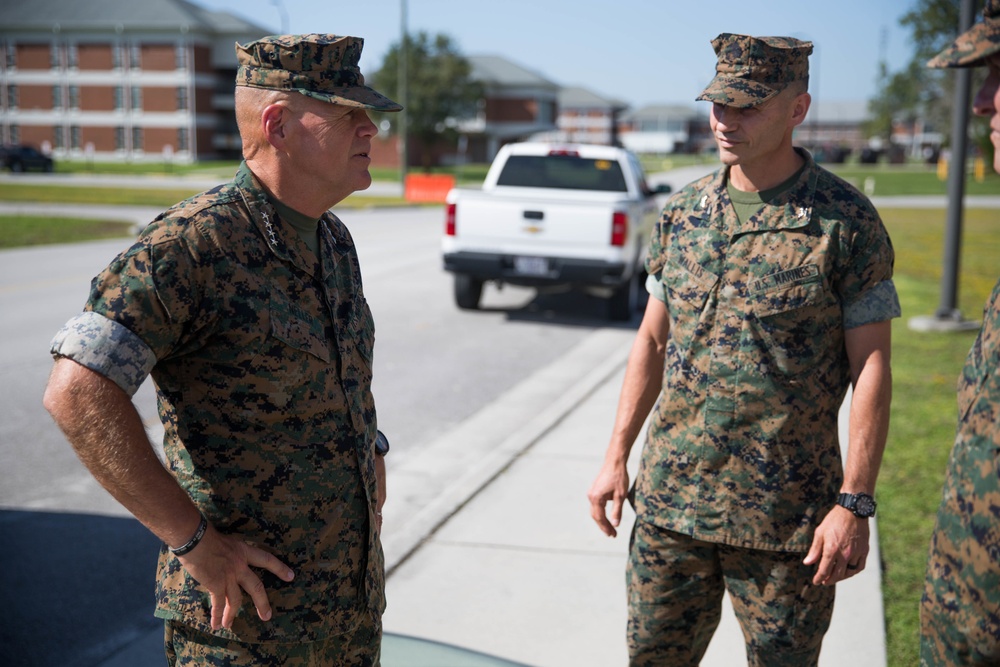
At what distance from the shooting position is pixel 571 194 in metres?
11.6

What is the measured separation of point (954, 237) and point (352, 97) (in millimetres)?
9754

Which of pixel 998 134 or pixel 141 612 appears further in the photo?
pixel 141 612

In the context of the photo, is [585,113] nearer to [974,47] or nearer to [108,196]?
[108,196]

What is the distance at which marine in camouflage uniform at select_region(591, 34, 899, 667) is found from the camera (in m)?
2.67

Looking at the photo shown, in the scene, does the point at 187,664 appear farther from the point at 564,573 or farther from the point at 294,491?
the point at 564,573

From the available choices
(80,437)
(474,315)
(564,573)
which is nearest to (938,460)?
(564,573)

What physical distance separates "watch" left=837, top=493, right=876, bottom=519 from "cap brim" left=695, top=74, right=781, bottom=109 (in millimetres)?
1089

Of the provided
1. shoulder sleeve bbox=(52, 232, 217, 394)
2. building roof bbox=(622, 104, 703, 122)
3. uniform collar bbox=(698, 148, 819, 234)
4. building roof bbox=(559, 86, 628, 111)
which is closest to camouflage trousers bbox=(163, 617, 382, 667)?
shoulder sleeve bbox=(52, 232, 217, 394)

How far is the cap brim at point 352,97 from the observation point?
6.88ft

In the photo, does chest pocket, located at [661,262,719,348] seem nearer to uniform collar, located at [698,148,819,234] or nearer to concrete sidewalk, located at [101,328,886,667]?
uniform collar, located at [698,148,819,234]

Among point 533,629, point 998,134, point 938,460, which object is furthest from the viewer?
point 938,460

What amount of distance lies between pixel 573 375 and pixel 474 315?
10.3ft

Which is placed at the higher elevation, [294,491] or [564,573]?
[294,491]

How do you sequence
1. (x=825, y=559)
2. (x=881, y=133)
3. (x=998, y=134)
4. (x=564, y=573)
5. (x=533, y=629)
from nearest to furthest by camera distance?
(x=998, y=134) → (x=825, y=559) → (x=533, y=629) → (x=564, y=573) → (x=881, y=133)
